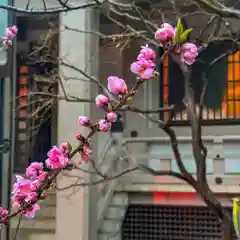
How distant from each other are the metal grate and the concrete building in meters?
0.02

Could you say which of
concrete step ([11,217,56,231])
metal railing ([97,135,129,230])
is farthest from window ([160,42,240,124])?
concrete step ([11,217,56,231])

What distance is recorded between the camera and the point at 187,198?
8531mm

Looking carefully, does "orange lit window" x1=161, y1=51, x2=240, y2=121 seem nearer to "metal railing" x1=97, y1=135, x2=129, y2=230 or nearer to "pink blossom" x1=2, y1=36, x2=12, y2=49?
"metal railing" x1=97, y1=135, x2=129, y2=230

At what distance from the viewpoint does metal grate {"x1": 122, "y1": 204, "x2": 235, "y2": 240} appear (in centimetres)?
845

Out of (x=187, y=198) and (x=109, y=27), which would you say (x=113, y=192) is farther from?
(x=109, y=27)

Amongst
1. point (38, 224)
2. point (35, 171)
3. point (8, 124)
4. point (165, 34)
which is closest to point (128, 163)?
point (38, 224)

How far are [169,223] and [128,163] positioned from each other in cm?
131

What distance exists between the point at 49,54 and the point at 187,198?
124 inches

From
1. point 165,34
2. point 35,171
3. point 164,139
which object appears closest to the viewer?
point 165,34

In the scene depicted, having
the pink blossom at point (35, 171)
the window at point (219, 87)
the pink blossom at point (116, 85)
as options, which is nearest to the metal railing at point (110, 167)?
the window at point (219, 87)

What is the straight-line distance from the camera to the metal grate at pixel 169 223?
8.45 metres

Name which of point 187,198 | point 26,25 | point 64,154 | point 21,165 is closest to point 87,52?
point 26,25

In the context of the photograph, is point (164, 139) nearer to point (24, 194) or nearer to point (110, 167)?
point (110, 167)

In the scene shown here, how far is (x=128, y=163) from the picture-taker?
9.37 metres
